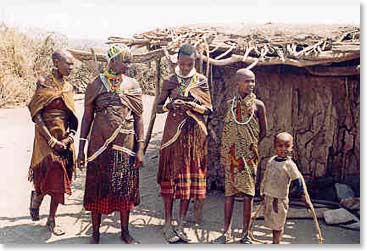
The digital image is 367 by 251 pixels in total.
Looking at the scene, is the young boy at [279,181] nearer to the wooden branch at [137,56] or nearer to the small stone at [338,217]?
the small stone at [338,217]

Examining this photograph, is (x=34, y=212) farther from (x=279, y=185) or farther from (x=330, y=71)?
(x=330, y=71)

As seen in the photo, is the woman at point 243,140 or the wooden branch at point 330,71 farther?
the wooden branch at point 330,71

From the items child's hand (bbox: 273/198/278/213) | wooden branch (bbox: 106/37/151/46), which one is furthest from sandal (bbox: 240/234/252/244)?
wooden branch (bbox: 106/37/151/46)

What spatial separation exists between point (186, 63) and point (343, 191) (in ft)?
8.00

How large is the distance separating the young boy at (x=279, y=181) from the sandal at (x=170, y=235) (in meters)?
0.89

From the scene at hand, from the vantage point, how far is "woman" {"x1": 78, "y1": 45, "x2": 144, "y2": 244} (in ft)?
14.3

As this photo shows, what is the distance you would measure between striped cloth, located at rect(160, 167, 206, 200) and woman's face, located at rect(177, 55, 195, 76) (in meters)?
0.89

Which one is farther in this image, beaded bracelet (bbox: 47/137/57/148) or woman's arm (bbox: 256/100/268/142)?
beaded bracelet (bbox: 47/137/57/148)

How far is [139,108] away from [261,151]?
2051mm

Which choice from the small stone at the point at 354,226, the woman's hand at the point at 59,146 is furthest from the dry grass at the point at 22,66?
the small stone at the point at 354,226

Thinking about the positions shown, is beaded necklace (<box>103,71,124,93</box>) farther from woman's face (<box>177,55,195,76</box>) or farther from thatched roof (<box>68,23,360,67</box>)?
thatched roof (<box>68,23,360,67</box>)

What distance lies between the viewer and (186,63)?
14.8 ft

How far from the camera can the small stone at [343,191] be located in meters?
5.58

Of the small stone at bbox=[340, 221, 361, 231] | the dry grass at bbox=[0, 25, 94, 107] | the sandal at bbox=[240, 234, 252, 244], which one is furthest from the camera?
the dry grass at bbox=[0, 25, 94, 107]
